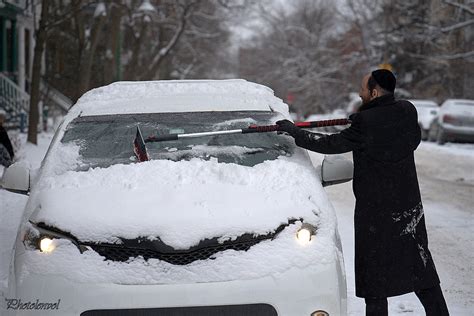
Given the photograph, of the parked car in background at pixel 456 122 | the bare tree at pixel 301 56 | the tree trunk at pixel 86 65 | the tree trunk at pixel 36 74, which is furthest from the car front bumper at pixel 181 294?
the bare tree at pixel 301 56

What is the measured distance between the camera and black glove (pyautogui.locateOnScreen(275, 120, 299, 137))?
15.9ft

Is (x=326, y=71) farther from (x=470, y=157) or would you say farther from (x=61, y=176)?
(x=61, y=176)

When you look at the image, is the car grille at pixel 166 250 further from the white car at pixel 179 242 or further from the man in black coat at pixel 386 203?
the man in black coat at pixel 386 203

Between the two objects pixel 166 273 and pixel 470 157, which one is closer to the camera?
pixel 166 273

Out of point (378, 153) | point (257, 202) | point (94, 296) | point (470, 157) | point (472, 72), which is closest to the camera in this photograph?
point (94, 296)

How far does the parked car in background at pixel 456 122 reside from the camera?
25.8 meters

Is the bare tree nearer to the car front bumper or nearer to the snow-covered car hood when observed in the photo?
the snow-covered car hood

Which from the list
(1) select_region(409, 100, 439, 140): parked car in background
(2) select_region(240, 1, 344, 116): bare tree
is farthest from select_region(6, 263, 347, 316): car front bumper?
(2) select_region(240, 1, 344, 116): bare tree

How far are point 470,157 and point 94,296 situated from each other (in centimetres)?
1943

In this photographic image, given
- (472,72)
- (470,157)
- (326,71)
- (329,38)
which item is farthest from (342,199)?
(329,38)

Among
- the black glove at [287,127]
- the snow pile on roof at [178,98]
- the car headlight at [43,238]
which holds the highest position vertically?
the snow pile on roof at [178,98]

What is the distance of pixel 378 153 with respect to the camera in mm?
4562

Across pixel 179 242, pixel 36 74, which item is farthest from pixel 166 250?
pixel 36 74

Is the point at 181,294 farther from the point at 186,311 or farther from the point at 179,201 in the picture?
the point at 179,201
